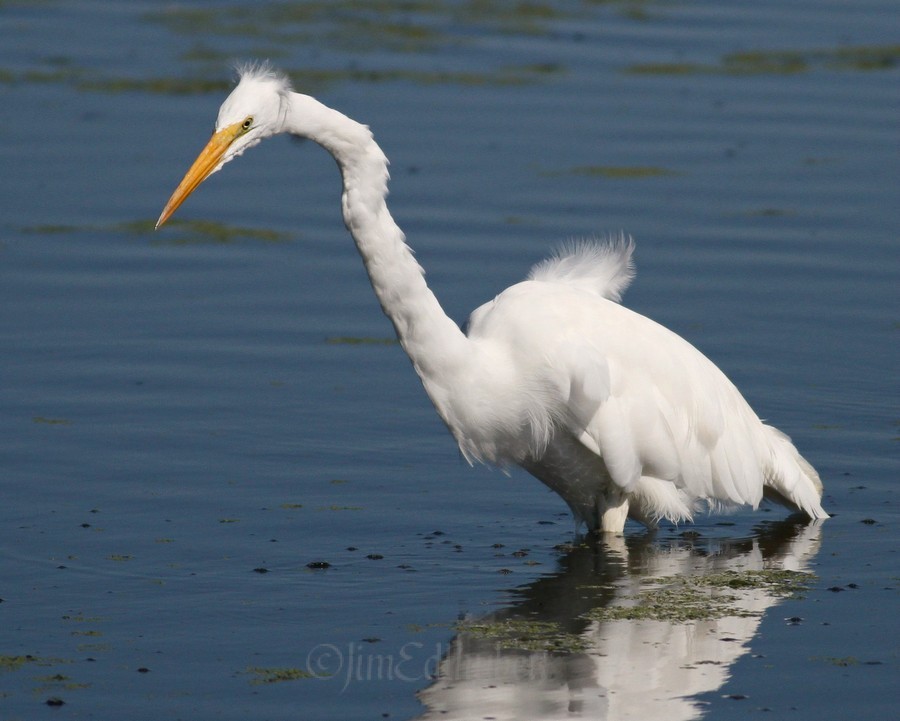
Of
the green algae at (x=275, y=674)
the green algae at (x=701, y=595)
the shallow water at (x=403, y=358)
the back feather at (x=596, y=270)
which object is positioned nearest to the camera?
the green algae at (x=275, y=674)

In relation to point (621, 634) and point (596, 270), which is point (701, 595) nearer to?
point (621, 634)

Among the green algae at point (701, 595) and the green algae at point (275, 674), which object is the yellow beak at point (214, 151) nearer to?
the green algae at point (275, 674)

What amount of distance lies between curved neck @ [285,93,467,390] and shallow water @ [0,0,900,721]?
0.88 meters

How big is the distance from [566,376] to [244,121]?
63.3 inches

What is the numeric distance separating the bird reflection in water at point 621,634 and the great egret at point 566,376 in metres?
0.25

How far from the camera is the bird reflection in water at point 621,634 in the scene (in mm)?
5055

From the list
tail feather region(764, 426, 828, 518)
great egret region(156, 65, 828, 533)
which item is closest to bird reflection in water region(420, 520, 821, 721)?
tail feather region(764, 426, 828, 518)

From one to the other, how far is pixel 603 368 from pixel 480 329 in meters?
0.53

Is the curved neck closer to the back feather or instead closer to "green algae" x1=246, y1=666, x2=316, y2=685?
the back feather

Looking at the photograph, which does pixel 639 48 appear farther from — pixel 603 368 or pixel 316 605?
pixel 316 605

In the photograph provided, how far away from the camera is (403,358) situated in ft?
28.2

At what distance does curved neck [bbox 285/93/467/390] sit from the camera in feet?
18.2

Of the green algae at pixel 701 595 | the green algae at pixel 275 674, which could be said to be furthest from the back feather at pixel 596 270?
the green algae at pixel 275 674

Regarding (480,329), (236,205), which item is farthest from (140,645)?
(236,205)
